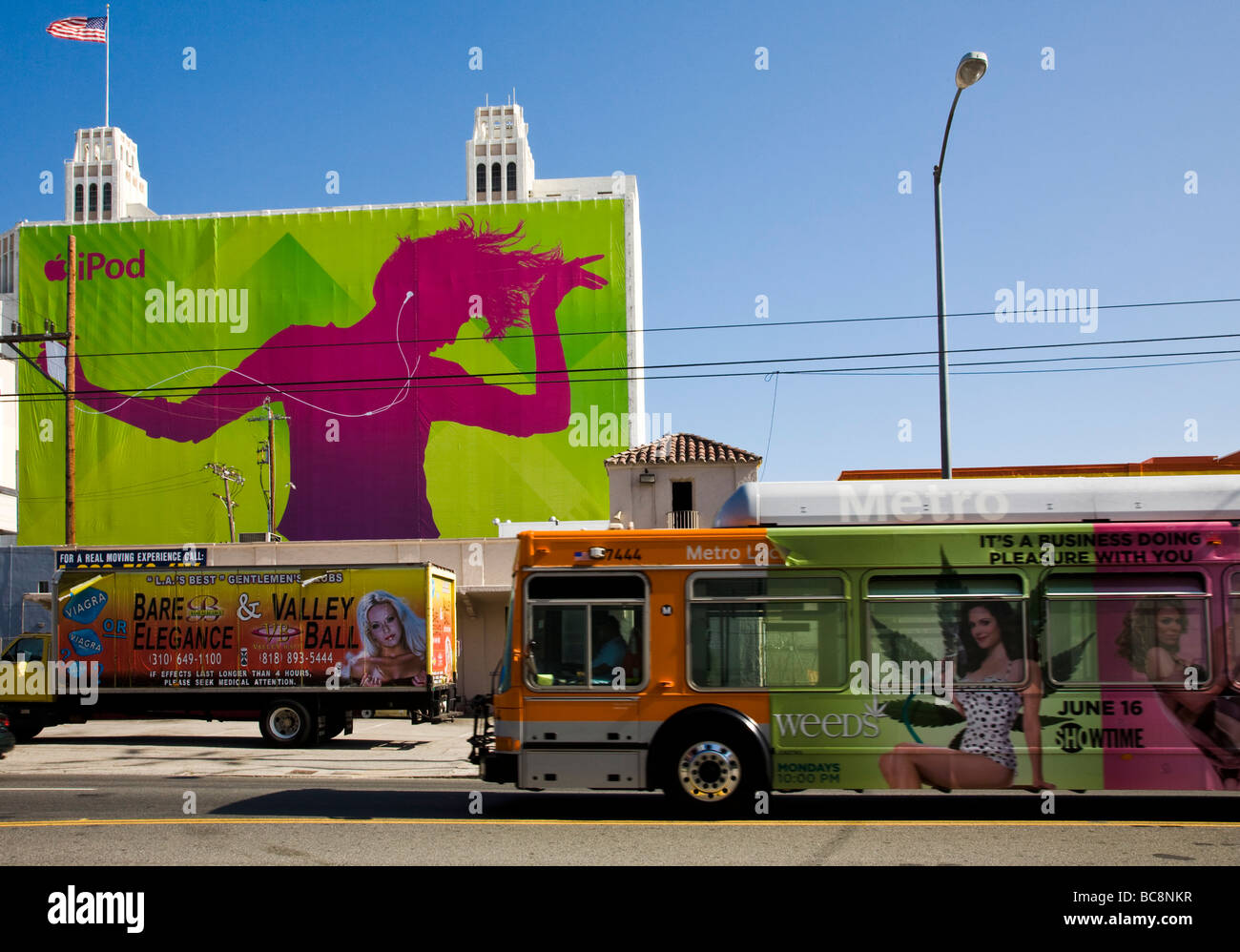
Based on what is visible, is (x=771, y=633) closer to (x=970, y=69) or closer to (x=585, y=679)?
(x=585, y=679)

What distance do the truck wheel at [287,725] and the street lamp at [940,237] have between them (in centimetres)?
1170

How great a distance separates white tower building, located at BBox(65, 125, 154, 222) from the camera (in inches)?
5497

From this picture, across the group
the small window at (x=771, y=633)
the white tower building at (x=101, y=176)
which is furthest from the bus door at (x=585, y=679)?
the white tower building at (x=101, y=176)

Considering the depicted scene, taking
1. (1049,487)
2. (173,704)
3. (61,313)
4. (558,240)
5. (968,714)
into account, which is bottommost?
(173,704)

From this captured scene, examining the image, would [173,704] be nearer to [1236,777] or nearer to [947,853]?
[947,853]

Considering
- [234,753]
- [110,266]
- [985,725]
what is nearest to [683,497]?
[234,753]

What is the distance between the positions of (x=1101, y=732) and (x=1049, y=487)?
229 centimetres

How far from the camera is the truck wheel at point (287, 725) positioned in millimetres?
19062

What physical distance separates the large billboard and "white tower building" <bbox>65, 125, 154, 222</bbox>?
7139 cm

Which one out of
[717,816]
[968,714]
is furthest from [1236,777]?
[717,816]

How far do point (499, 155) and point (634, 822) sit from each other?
13243cm
